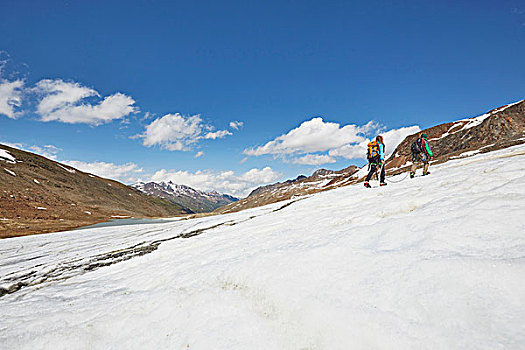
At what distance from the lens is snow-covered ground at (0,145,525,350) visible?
3.51 m

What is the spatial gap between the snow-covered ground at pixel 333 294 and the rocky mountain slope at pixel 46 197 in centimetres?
5534

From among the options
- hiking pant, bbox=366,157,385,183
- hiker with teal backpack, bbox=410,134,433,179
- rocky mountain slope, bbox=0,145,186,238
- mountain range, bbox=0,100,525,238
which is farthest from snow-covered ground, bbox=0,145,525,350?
rocky mountain slope, bbox=0,145,186,238

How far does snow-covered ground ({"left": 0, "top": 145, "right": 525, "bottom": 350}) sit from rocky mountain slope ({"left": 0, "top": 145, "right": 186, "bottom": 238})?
55337 mm

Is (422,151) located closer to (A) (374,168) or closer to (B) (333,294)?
(A) (374,168)

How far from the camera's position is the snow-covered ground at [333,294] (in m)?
3.51

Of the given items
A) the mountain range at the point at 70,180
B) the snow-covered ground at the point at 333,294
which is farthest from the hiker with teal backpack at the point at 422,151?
the mountain range at the point at 70,180

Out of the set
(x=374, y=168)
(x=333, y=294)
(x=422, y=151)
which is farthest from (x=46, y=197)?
(x=333, y=294)

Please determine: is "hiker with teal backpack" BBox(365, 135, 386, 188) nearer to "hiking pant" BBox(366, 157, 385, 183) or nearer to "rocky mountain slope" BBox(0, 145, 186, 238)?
"hiking pant" BBox(366, 157, 385, 183)

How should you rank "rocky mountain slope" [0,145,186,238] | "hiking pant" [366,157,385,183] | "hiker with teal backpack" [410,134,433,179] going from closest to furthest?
"hiker with teal backpack" [410,134,433,179] → "hiking pant" [366,157,385,183] → "rocky mountain slope" [0,145,186,238]

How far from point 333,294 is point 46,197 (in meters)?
129

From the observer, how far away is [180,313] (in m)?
5.23

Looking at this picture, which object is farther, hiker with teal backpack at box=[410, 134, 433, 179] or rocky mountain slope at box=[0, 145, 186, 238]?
rocky mountain slope at box=[0, 145, 186, 238]

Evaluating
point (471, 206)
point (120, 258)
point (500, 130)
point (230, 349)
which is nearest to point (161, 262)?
point (120, 258)

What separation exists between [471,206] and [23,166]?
176545mm
